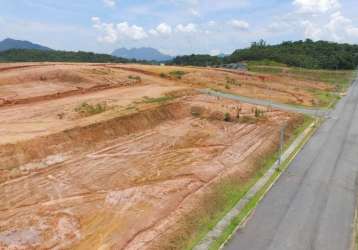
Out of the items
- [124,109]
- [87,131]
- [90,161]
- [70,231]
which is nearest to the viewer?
[70,231]

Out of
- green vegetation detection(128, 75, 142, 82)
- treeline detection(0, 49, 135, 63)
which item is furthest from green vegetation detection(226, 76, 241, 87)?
treeline detection(0, 49, 135, 63)

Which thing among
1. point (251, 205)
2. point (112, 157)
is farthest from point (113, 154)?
point (251, 205)

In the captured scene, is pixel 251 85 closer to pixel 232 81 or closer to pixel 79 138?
pixel 232 81

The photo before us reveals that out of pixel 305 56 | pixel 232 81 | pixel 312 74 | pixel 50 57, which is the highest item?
pixel 305 56

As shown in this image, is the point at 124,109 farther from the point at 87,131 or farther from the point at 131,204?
the point at 131,204

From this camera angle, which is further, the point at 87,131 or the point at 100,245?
the point at 87,131

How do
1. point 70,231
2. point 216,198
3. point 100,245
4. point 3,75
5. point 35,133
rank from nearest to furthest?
1. point 100,245
2. point 70,231
3. point 216,198
4. point 35,133
5. point 3,75

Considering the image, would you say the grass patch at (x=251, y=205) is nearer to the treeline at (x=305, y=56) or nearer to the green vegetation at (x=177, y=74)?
the green vegetation at (x=177, y=74)

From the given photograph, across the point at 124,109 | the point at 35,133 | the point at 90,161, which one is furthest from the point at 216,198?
the point at 124,109
